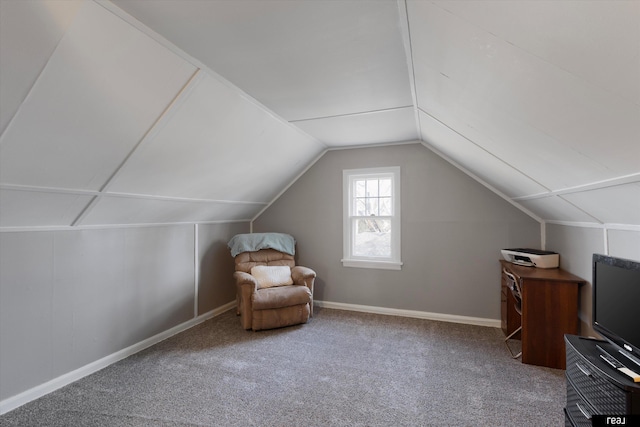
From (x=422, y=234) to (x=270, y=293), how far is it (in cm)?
211

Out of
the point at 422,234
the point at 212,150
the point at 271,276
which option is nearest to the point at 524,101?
the point at 212,150

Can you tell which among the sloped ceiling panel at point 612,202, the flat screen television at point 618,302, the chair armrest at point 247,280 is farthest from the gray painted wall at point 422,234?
the flat screen television at point 618,302

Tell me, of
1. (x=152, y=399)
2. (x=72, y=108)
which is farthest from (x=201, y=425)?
(x=72, y=108)

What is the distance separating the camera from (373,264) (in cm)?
432

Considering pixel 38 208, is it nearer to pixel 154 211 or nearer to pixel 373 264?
pixel 154 211

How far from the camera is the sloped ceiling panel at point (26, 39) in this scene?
4.25ft

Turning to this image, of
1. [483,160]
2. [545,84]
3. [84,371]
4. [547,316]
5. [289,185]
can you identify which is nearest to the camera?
[545,84]

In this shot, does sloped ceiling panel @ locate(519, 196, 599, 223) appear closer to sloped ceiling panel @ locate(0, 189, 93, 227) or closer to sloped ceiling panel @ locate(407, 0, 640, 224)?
sloped ceiling panel @ locate(407, 0, 640, 224)

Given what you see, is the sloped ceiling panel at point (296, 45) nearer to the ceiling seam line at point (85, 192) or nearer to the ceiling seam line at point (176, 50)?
the ceiling seam line at point (176, 50)

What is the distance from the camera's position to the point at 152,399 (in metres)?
2.31

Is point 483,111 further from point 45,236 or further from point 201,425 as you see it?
point 45,236

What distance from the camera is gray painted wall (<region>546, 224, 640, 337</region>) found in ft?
6.87

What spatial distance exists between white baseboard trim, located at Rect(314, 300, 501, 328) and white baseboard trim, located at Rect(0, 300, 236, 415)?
6.10 feet

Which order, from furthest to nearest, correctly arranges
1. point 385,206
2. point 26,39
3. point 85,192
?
point 385,206, point 85,192, point 26,39
